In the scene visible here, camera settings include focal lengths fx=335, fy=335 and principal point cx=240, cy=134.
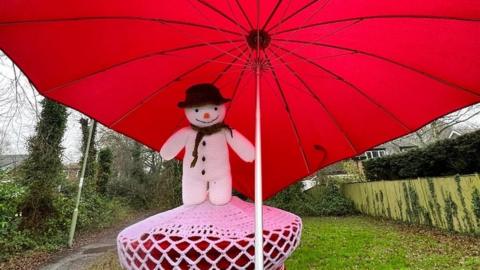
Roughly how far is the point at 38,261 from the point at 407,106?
22.1 feet

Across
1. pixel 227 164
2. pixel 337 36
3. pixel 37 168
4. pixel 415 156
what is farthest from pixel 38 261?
pixel 415 156

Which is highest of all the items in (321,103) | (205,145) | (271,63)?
(271,63)

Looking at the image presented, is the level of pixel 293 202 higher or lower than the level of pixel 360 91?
lower

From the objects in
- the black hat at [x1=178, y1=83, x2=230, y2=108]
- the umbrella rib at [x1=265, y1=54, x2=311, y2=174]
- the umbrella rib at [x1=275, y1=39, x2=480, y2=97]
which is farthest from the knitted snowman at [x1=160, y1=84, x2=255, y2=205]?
the umbrella rib at [x1=275, y1=39, x2=480, y2=97]

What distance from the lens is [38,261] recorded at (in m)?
6.11

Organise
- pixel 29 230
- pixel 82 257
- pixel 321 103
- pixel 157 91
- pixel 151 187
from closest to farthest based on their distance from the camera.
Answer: pixel 157 91 < pixel 321 103 < pixel 82 257 < pixel 29 230 < pixel 151 187

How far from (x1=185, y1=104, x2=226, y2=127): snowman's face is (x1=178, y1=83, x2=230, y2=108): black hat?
3 cm

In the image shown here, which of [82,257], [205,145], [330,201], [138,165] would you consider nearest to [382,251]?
[205,145]

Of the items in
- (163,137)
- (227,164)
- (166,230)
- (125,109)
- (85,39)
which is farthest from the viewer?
(163,137)

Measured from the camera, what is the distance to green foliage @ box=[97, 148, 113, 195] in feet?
42.0

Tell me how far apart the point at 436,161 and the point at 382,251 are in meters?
4.17

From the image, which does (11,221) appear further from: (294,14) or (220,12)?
(294,14)

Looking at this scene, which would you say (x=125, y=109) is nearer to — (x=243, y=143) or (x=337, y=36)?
(x=243, y=143)

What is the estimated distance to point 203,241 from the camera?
4.08 ft
